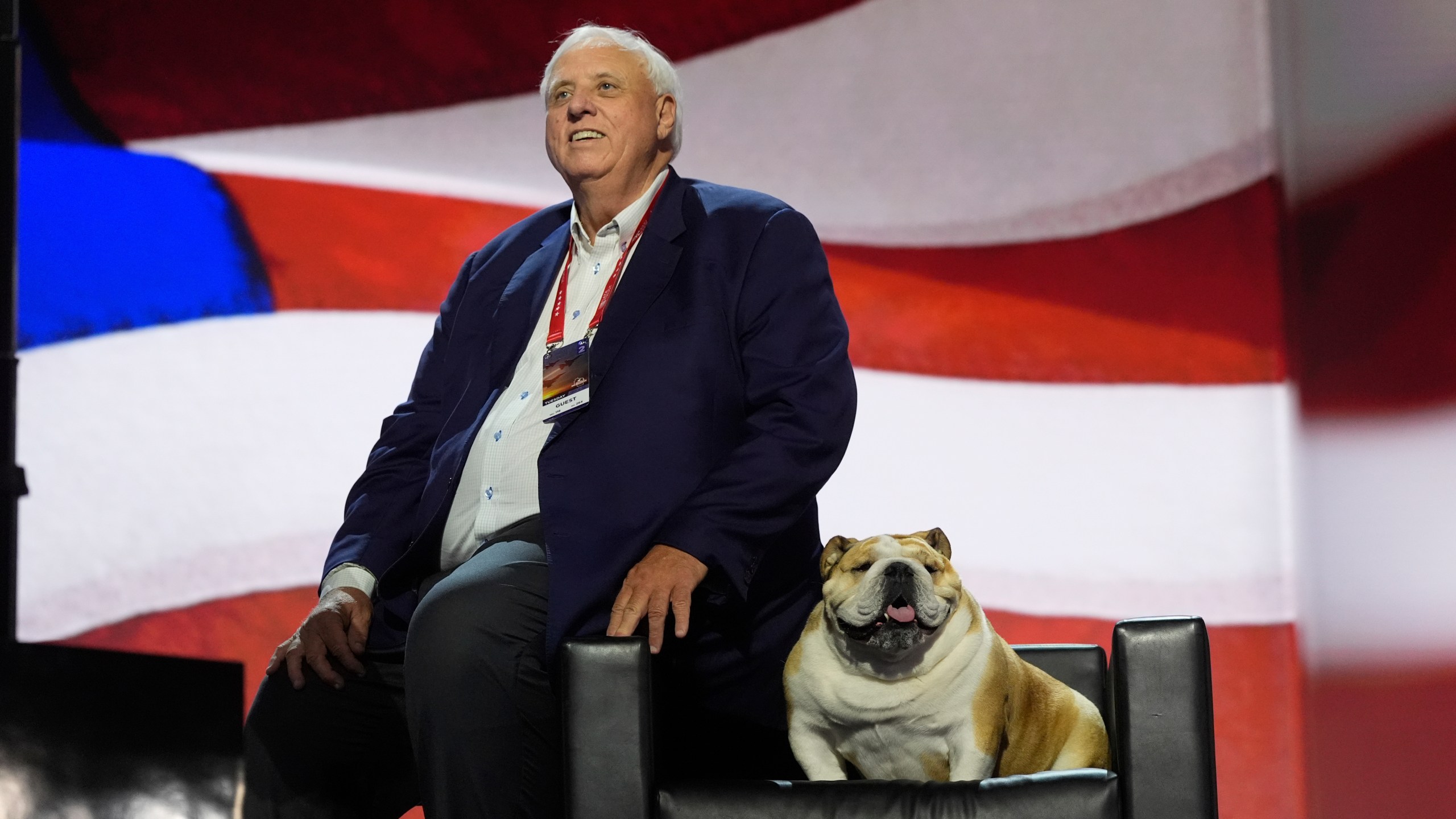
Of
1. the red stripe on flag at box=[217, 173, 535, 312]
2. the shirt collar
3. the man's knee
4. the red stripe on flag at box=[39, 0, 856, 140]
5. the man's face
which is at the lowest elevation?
the man's knee

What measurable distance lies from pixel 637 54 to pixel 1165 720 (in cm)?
96

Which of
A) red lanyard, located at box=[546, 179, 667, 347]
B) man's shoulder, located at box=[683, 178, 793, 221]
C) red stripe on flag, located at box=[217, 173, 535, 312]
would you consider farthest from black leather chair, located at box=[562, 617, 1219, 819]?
red stripe on flag, located at box=[217, 173, 535, 312]

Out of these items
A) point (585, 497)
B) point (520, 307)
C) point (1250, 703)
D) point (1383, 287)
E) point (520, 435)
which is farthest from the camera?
point (1250, 703)

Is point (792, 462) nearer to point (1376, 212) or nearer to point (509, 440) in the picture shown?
point (509, 440)

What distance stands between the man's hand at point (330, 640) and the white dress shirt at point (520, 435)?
31 mm

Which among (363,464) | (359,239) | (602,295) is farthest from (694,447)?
(359,239)

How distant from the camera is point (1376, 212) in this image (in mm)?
2002

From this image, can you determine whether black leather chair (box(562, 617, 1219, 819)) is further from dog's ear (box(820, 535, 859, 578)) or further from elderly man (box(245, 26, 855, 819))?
dog's ear (box(820, 535, 859, 578))

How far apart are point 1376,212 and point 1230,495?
2.22 ft

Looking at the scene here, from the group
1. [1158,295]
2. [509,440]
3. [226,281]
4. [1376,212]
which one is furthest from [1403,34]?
[226,281]

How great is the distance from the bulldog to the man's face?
566 mm

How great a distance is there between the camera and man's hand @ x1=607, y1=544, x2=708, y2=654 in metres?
1.22

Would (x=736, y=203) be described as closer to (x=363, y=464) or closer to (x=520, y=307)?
(x=520, y=307)

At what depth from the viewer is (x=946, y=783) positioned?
1.18 m
